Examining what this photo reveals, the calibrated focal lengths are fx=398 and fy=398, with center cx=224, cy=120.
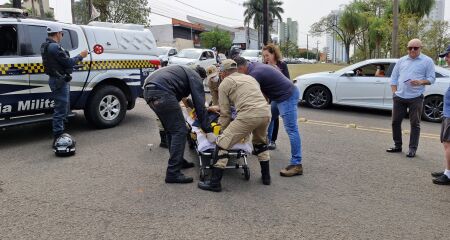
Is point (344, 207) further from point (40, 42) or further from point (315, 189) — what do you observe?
point (40, 42)

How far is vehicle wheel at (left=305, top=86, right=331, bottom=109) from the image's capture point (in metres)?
10.6

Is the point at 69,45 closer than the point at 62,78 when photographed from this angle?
No

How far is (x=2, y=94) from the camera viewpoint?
19.3ft

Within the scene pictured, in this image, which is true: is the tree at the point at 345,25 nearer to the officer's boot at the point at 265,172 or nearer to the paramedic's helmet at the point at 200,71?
the paramedic's helmet at the point at 200,71

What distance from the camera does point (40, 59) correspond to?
6.28 metres

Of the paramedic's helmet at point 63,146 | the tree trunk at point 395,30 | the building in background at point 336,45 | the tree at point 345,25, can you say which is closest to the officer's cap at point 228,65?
the paramedic's helmet at point 63,146

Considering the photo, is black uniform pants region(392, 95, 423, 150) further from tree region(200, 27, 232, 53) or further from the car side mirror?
tree region(200, 27, 232, 53)

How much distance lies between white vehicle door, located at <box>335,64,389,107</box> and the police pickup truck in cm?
492

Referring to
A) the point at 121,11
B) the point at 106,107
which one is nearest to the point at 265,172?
the point at 106,107

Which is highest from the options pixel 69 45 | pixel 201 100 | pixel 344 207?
pixel 69 45

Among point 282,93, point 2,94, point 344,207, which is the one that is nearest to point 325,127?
point 282,93

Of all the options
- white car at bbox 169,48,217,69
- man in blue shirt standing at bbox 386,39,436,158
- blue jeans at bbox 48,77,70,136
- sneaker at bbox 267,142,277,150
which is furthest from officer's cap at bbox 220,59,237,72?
white car at bbox 169,48,217,69

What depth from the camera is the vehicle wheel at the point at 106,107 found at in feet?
23.5

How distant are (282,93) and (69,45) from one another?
4.04m
